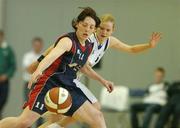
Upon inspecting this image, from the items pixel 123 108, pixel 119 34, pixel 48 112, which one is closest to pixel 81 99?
pixel 48 112

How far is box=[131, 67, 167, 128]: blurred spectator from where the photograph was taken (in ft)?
42.0

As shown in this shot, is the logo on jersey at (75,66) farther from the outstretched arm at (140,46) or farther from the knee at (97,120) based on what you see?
the outstretched arm at (140,46)

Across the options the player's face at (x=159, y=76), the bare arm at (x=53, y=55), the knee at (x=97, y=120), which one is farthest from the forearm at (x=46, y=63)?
the player's face at (x=159, y=76)

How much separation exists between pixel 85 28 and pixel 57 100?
915mm

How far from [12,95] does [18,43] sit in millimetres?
1341

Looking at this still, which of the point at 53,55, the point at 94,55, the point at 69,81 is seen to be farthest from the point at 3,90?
the point at 53,55

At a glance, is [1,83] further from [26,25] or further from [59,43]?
[59,43]

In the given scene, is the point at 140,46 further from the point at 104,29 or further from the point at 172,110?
the point at 172,110

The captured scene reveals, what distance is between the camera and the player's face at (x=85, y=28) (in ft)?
23.2

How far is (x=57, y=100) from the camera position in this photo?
22.9 ft

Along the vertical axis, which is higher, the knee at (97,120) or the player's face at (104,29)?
the player's face at (104,29)

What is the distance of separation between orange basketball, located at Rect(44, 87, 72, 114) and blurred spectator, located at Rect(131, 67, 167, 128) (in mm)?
5915

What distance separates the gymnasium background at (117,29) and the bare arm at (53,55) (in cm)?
784

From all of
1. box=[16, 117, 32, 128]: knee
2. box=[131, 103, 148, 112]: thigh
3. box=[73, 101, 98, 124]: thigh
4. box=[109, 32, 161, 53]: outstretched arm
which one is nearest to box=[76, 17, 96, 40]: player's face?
box=[73, 101, 98, 124]: thigh
